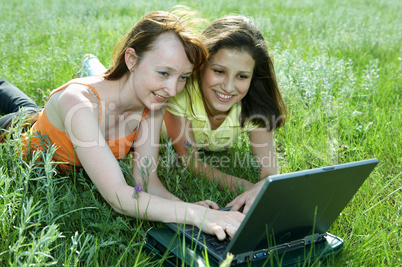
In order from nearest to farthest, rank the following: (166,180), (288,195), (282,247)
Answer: (288,195) → (282,247) → (166,180)

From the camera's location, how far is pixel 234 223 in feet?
6.90

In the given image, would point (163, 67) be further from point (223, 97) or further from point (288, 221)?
point (288, 221)

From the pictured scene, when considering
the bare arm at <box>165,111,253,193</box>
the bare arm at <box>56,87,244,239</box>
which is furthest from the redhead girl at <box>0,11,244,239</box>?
the bare arm at <box>165,111,253,193</box>

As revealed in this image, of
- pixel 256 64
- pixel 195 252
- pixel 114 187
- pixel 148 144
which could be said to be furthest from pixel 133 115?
pixel 195 252

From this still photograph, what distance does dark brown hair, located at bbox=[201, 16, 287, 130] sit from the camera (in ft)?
10.1

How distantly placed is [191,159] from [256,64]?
0.85m

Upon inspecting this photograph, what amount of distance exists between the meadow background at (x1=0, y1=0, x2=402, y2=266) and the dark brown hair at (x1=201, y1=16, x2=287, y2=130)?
34 cm

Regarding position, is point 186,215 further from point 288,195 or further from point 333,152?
point 333,152

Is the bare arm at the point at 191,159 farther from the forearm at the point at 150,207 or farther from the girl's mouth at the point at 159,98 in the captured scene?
the forearm at the point at 150,207

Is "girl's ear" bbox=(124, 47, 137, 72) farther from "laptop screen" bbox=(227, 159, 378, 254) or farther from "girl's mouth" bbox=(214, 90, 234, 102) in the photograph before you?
"laptop screen" bbox=(227, 159, 378, 254)

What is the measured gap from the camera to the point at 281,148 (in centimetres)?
380

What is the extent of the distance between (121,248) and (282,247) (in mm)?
804

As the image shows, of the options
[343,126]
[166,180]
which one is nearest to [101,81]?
[166,180]

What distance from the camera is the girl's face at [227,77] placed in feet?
10.1
